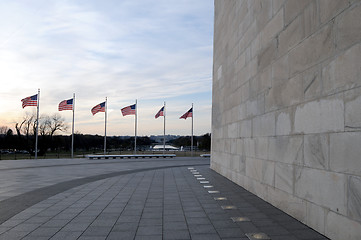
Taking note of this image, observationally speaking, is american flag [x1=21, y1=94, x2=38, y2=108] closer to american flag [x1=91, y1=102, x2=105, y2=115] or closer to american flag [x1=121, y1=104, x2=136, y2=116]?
american flag [x1=91, y1=102, x2=105, y2=115]

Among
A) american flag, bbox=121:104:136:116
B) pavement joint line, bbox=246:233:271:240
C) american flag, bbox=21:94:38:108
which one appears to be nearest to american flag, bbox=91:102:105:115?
american flag, bbox=121:104:136:116

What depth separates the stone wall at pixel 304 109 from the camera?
5.16m

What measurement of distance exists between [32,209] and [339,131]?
26.4ft

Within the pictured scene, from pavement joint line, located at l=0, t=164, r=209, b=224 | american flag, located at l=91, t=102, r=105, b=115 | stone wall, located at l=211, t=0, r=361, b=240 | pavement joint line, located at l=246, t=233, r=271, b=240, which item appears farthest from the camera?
american flag, located at l=91, t=102, r=105, b=115

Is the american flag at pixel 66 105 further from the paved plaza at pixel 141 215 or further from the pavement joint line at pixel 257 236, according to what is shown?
the pavement joint line at pixel 257 236

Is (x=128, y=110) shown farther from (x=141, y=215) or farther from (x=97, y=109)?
(x=141, y=215)

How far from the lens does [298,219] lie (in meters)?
6.90

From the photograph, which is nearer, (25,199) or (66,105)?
(25,199)

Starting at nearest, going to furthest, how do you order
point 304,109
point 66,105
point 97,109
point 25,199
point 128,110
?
point 304,109 < point 25,199 < point 66,105 < point 97,109 < point 128,110

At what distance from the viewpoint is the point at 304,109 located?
6.82 meters

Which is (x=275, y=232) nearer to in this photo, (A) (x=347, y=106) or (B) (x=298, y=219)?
(B) (x=298, y=219)

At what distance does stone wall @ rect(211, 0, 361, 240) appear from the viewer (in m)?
5.16

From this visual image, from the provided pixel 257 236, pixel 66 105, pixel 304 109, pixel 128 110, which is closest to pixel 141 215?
pixel 257 236

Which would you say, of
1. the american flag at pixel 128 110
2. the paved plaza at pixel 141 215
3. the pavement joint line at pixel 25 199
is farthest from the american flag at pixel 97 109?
the paved plaza at pixel 141 215
